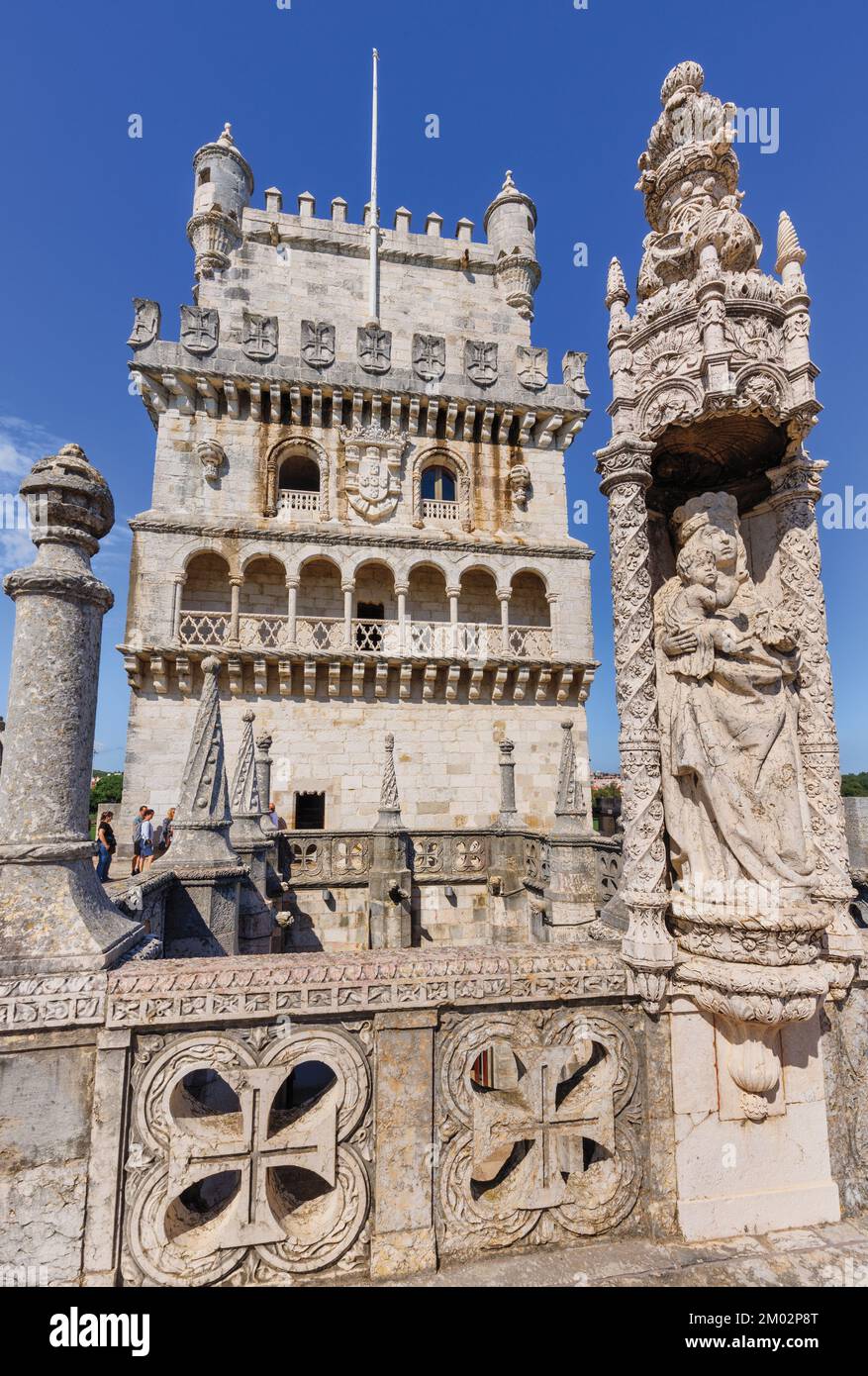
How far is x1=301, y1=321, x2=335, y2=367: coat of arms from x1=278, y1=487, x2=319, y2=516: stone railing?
379 centimetres

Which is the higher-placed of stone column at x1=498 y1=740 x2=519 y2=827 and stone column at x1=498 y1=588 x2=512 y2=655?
stone column at x1=498 y1=588 x2=512 y2=655

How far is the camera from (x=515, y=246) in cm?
2070

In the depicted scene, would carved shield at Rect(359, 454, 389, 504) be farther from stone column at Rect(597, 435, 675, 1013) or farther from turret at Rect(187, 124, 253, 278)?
stone column at Rect(597, 435, 675, 1013)

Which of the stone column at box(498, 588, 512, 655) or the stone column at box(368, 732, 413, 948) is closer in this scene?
the stone column at box(368, 732, 413, 948)

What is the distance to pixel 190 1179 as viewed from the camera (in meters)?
2.54

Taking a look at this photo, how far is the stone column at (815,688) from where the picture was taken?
3.35 metres

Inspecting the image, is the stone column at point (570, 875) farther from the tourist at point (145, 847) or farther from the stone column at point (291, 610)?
the stone column at point (291, 610)

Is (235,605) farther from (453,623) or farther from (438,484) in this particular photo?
(438,484)

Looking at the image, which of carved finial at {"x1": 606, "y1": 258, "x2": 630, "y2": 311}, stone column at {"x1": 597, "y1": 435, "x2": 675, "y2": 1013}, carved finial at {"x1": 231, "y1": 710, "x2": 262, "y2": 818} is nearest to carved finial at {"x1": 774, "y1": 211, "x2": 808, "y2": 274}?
carved finial at {"x1": 606, "y1": 258, "x2": 630, "y2": 311}

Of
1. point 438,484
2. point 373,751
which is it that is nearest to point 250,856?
point 373,751

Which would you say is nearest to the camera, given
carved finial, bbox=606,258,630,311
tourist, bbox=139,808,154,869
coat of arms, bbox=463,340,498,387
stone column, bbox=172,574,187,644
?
carved finial, bbox=606,258,630,311

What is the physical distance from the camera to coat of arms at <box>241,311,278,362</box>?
56.7 feet

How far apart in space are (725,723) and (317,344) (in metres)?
18.6
